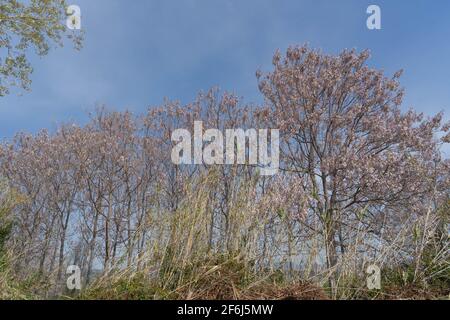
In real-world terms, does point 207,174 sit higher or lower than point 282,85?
lower

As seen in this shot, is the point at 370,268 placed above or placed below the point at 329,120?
below

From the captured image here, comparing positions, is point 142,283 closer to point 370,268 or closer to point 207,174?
point 207,174

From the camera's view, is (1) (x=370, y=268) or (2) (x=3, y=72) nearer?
(1) (x=370, y=268)

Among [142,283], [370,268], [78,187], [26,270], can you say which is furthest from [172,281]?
[78,187]

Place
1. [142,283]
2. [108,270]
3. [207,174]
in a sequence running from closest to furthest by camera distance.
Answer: [142,283] < [108,270] < [207,174]

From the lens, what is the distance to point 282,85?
14203 mm

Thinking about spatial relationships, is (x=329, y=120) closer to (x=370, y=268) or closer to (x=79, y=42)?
(x=79, y=42)

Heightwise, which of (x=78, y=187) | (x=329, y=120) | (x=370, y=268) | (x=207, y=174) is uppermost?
(x=329, y=120)

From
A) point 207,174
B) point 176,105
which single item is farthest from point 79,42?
point 207,174

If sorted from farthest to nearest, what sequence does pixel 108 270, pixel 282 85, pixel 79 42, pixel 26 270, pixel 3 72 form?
pixel 282 85 → pixel 79 42 → pixel 3 72 → pixel 26 270 → pixel 108 270
